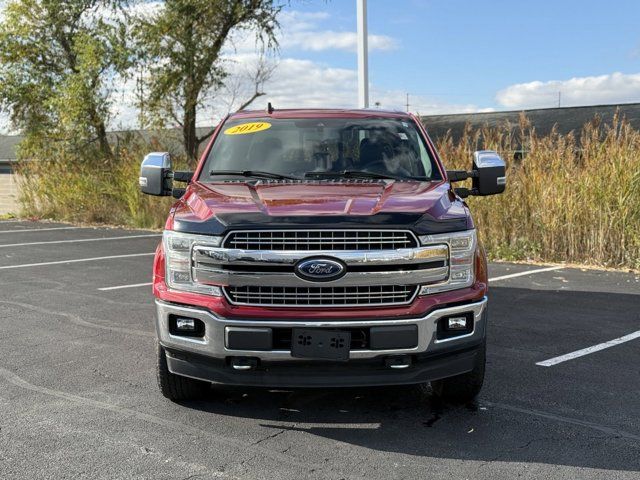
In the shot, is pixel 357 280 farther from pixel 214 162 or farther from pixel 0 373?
pixel 0 373

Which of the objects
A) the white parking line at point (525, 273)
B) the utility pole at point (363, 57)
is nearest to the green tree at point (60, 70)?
the utility pole at point (363, 57)

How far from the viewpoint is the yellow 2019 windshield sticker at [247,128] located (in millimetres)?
5688

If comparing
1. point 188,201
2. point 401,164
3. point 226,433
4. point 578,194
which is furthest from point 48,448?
point 578,194

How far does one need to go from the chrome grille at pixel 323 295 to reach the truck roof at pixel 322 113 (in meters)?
2.20

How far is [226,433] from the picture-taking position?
4121mm

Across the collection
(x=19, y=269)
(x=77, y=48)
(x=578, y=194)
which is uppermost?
(x=77, y=48)

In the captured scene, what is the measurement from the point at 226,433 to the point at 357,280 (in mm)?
1147

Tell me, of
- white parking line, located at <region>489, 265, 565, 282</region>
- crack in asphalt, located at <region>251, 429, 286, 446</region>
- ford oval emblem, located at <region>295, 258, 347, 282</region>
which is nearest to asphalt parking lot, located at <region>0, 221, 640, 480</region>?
crack in asphalt, located at <region>251, 429, 286, 446</region>

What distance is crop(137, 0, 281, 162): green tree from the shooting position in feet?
67.9

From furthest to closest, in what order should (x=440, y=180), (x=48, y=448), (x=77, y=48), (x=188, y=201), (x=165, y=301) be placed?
(x=77, y=48), (x=440, y=180), (x=188, y=201), (x=165, y=301), (x=48, y=448)

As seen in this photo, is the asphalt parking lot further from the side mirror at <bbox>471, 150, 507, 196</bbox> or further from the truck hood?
the side mirror at <bbox>471, 150, 507, 196</bbox>

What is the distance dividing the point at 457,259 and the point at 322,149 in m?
1.68

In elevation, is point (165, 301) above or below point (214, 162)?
below

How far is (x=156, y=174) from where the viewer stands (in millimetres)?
5449
